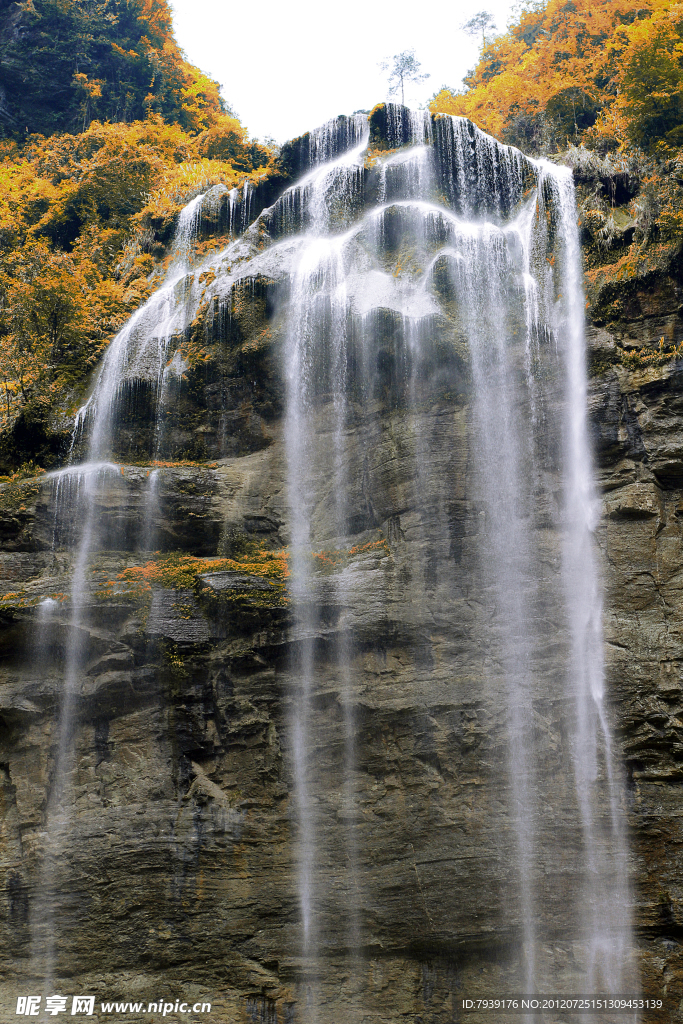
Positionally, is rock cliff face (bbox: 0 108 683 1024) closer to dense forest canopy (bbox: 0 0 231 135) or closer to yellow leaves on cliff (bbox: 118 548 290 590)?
yellow leaves on cliff (bbox: 118 548 290 590)

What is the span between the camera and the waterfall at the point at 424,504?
10555 millimetres

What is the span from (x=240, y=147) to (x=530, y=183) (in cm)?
1050

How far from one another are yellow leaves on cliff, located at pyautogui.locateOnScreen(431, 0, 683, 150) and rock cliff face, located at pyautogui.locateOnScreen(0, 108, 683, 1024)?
4.24 m

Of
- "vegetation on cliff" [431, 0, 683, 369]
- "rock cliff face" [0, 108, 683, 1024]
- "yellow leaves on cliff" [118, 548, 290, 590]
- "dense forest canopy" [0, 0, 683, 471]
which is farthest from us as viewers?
"dense forest canopy" [0, 0, 683, 471]

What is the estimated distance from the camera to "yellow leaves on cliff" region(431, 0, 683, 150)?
15.2 metres

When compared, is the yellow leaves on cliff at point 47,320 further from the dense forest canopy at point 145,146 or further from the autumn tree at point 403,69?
the autumn tree at point 403,69

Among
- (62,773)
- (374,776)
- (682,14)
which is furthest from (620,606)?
(682,14)

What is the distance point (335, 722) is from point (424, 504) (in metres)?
3.95

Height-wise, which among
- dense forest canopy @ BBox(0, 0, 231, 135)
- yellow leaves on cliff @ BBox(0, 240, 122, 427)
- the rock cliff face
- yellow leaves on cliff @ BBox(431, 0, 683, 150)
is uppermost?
dense forest canopy @ BBox(0, 0, 231, 135)

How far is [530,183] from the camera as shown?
15.8 metres

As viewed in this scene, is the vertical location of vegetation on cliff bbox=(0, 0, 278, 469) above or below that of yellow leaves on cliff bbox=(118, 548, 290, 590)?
above

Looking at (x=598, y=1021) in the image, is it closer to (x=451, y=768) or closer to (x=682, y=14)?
(x=451, y=768)

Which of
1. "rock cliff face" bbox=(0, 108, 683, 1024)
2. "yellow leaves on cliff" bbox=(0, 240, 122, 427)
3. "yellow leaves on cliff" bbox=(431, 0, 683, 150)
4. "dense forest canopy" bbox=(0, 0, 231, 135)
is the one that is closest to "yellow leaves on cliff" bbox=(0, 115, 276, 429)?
"yellow leaves on cliff" bbox=(0, 240, 122, 427)

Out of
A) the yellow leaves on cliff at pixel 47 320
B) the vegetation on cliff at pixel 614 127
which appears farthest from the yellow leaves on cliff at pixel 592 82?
the yellow leaves on cliff at pixel 47 320
